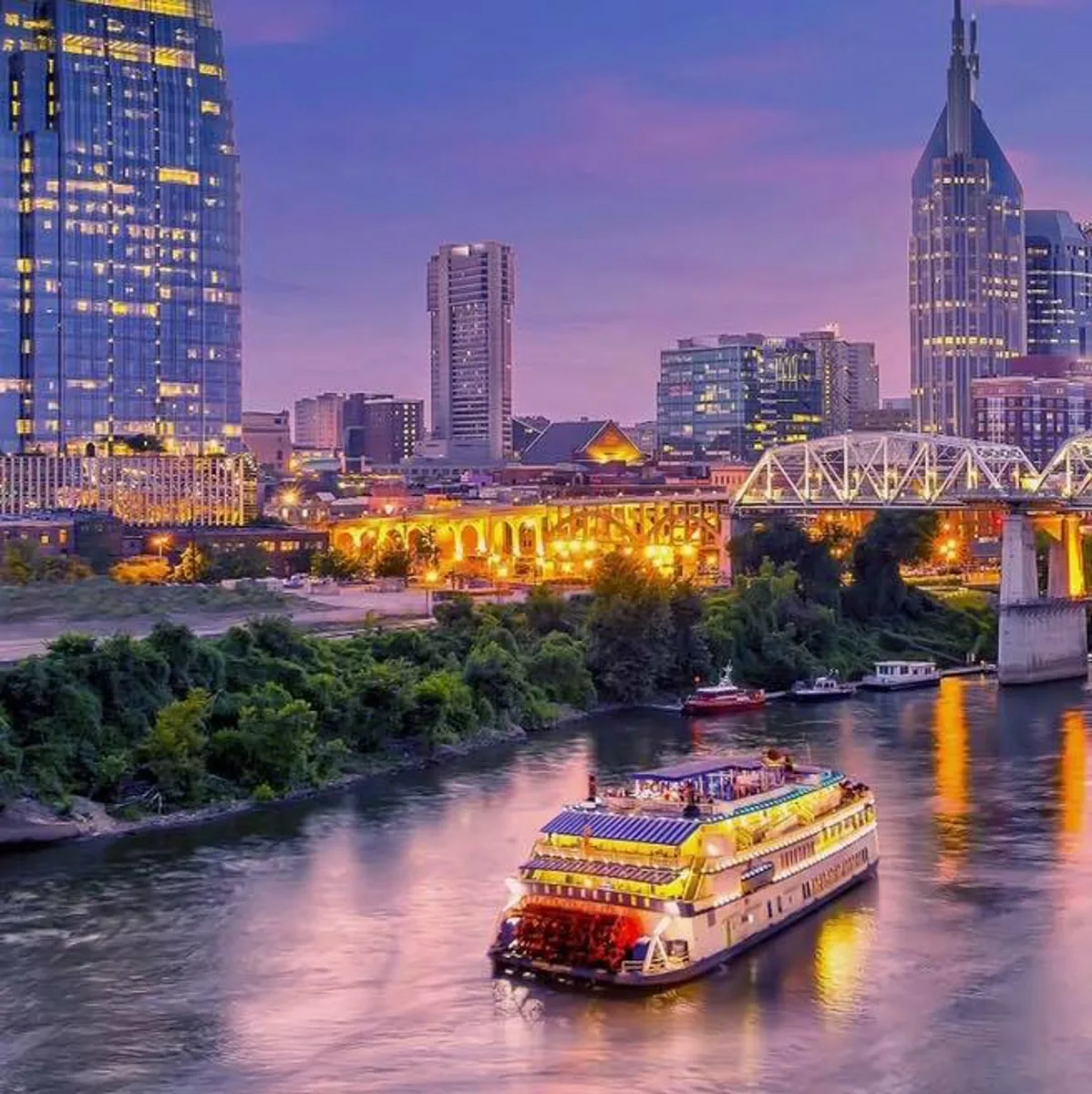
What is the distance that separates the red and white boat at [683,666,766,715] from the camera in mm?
68500

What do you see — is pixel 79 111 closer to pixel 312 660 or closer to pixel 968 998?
pixel 312 660

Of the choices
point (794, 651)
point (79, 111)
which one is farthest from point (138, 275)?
point (794, 651)

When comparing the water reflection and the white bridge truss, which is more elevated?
the white bridge truss

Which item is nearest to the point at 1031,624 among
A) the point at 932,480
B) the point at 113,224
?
the point at 932,480

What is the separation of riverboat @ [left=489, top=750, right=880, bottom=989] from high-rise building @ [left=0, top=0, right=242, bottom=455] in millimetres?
109407

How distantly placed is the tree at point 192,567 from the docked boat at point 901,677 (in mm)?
38479

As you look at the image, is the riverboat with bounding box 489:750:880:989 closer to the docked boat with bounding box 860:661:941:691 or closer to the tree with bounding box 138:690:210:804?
the tree with bounding box 138:690:210:804

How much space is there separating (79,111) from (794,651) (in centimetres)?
8242

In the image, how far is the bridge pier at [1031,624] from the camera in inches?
3204

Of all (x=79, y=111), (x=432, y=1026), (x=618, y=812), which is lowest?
(x=432, y=1026)

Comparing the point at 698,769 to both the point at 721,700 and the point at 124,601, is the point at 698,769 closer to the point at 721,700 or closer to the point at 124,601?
the point at 721,700

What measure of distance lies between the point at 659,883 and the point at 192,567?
75.2 meters

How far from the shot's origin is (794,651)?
79.7 meters

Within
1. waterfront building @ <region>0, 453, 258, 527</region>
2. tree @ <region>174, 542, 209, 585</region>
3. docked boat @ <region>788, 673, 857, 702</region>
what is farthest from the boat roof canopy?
waterfront building @ <region>0, 453, 258, 527</region>
